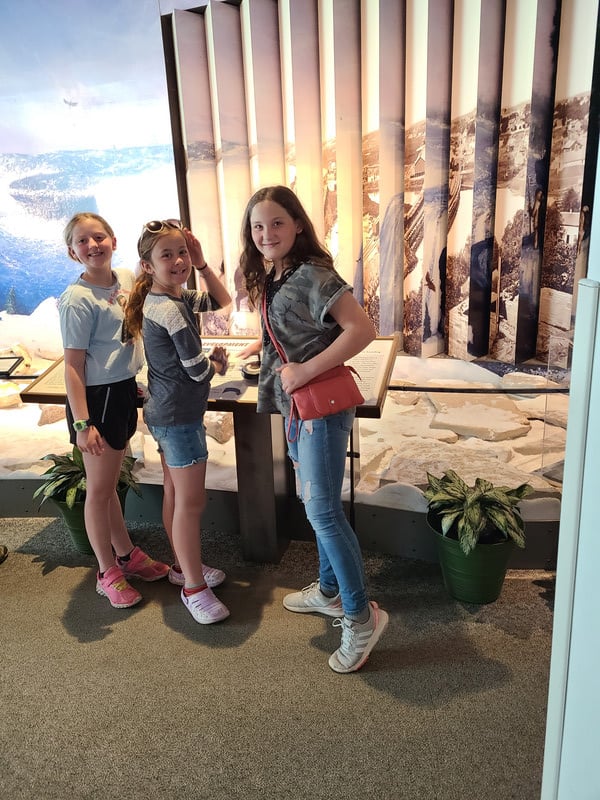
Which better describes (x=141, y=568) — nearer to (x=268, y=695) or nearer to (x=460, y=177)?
(x=268, y=695)

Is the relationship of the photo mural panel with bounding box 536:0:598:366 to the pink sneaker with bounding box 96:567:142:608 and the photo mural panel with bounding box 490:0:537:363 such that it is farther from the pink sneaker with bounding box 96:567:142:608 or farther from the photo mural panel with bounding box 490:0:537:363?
the pink sneaker with bounding box 96:567:142:608

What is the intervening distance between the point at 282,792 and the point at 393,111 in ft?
11.2

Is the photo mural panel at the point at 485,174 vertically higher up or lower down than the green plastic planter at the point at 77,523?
higher up

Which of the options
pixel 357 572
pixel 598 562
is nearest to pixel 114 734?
pixel 357 572

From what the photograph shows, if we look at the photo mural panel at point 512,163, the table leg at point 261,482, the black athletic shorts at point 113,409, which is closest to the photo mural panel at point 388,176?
the photo mural panel at point 512,163

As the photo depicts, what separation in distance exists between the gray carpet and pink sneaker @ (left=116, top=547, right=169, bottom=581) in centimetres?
6

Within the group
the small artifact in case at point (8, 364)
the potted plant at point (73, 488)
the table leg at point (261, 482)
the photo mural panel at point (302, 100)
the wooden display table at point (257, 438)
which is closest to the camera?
the wooden display table at point (257, 438)

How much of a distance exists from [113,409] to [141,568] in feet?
2.68

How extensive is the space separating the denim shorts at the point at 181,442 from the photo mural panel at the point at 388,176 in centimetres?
194

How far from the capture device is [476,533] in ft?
8.28

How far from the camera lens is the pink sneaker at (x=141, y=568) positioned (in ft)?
9.75

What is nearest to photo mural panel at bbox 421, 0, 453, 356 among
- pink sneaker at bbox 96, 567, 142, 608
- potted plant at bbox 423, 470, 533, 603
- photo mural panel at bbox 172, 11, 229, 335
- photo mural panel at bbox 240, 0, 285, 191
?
photo mural panel at bbox 240, 0, 285, 191

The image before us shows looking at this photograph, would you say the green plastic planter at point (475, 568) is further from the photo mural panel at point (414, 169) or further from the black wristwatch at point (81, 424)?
the photo mural panel at point (414, 169)

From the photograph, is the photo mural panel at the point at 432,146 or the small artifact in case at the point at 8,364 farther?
the small artifact in case at the point at 8,364
